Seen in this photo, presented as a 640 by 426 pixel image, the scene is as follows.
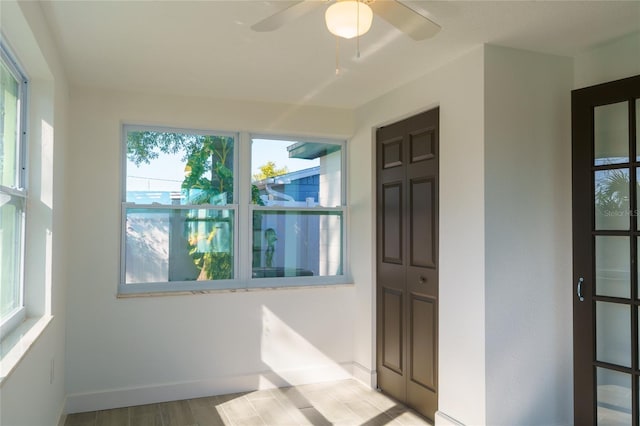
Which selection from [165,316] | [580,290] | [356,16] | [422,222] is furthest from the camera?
[165,316]

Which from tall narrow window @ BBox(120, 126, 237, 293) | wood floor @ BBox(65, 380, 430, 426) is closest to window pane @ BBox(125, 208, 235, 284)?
tall narrow window @ BBox(120, 126, 237, 293)

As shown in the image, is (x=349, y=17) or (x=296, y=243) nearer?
(x=349, y=17)

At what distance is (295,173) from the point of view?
4.61 m

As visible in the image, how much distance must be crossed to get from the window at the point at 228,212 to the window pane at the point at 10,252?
127 cm

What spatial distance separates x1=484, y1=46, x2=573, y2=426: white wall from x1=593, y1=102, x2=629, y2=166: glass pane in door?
218 millimetres

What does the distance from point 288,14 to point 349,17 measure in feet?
0.87

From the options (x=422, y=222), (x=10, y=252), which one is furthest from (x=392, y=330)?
(x=10, y=252)

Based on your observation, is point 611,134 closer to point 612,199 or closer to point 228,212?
point 612,199

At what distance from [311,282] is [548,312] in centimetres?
208

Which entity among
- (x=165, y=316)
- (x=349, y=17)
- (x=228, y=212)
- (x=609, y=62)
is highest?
(x=609, y=62)

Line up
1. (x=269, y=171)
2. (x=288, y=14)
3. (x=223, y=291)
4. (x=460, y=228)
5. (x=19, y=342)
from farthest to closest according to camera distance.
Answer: (x=269, y=171)
(x=223, y=291)
(x=460, y=228)
(x=19, y=342)
(x=288, y=14)

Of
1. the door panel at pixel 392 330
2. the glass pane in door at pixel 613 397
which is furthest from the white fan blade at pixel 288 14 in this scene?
the glass pane in door at pixel 613 397

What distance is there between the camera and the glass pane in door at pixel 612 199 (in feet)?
9.41

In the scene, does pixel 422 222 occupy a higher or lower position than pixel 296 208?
lower
